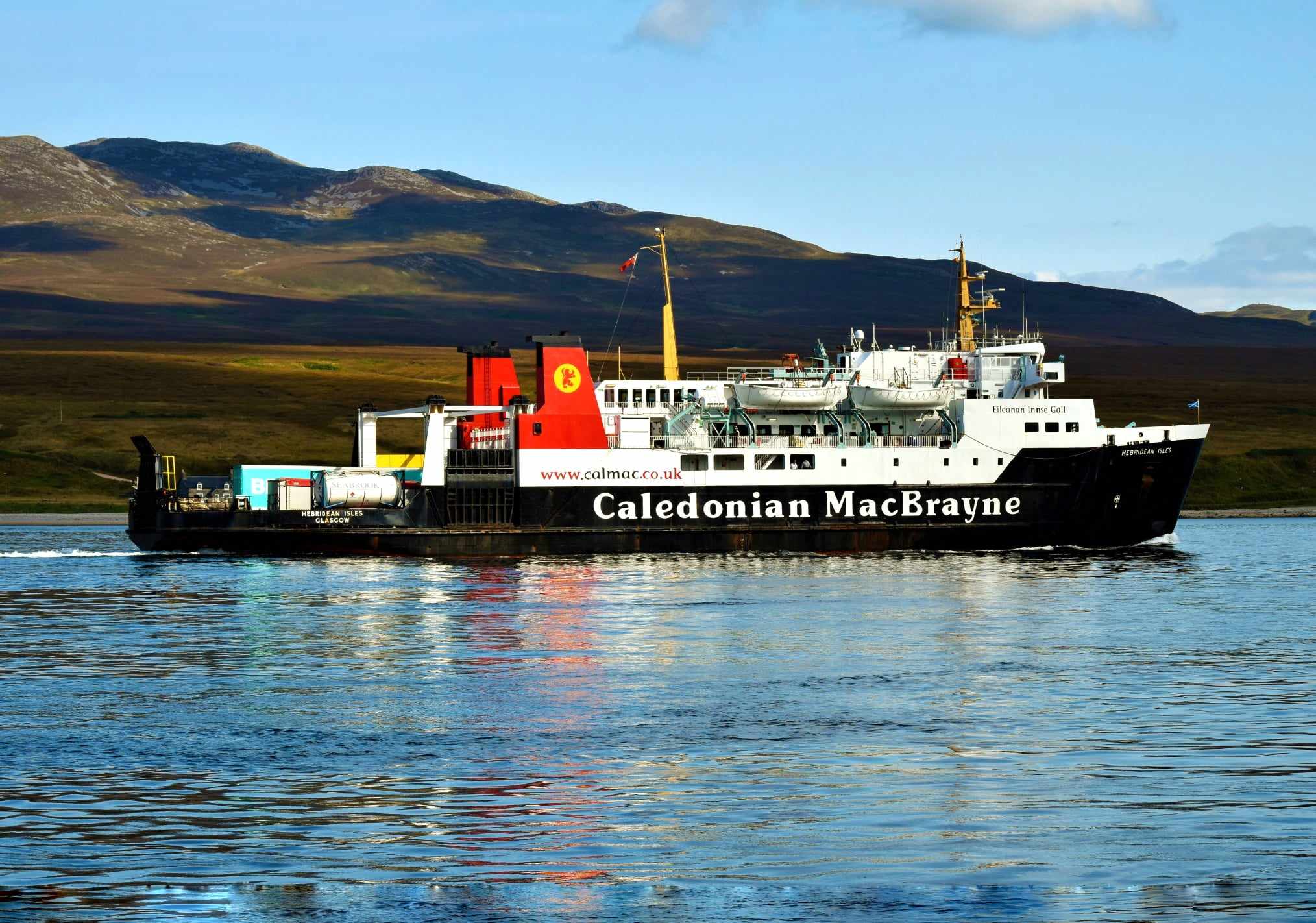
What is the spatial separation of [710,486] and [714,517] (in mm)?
1246

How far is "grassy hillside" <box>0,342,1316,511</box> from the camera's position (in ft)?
370

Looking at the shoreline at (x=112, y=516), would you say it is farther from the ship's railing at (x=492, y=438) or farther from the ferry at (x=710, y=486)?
the ship's railing at (x=492, y=438)

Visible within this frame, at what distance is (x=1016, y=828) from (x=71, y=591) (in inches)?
1578

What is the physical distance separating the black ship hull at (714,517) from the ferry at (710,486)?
61 mm

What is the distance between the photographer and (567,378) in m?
61.8

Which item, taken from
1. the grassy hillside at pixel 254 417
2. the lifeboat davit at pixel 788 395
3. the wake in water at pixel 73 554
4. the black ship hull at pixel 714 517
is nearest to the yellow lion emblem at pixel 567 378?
the black ship hull at pixel 714 517

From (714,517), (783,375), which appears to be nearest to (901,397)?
(783,375)

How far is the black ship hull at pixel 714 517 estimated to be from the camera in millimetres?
61125

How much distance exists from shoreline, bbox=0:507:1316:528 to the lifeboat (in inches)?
1528

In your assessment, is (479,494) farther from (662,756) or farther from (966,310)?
(662,756)

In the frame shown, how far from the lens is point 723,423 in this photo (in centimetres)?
6388

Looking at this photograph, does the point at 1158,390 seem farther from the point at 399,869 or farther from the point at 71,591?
the point at 399,869

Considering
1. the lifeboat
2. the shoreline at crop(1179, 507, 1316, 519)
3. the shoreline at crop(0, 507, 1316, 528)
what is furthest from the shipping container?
the shoreline at crop(1179, 507, 1316, 519)

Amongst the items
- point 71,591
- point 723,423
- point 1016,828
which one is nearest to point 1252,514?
point 723,423
